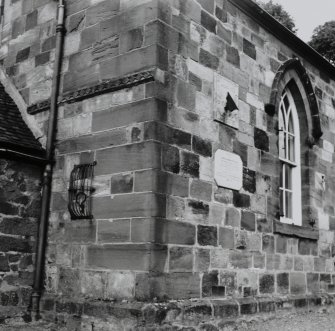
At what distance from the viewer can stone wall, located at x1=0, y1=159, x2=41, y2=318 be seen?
20.8 ft

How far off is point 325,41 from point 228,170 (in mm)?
14418

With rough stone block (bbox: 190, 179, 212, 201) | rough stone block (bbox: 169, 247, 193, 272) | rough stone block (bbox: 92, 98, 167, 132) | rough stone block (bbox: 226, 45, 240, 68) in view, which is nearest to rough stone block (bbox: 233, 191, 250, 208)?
rough stone block (bbox: 190, 179, 212, 201)

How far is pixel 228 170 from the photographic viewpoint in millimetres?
6770

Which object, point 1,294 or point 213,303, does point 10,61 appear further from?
point 213,303

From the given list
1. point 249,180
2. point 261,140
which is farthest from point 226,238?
point 261,140

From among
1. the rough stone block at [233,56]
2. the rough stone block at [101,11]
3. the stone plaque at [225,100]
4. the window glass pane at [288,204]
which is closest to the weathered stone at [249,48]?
the rough stone block at [233,56]

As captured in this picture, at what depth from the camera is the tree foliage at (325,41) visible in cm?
1909

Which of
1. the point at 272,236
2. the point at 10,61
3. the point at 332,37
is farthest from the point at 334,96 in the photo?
the point at 332,37

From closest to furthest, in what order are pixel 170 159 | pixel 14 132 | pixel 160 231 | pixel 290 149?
pixel 160 231, pixel 170 159, pixel 14 132, pixel 290 149

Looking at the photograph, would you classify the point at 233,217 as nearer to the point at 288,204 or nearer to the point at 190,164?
the point at 190,164

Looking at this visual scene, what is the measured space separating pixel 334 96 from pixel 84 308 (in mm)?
6681

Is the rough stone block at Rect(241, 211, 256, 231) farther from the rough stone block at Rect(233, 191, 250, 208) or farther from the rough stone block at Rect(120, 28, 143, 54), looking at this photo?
the rough stone block at Rect(120, 28, 143, 54)

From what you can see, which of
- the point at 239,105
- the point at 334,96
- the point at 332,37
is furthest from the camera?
the point at 332,37

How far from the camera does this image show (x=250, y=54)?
773 centimetres
